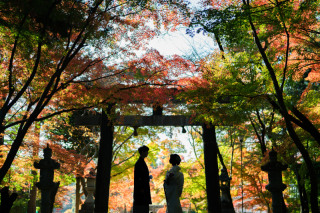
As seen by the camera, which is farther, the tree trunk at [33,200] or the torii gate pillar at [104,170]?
the tree trunk at [33,200]

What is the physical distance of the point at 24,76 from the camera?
24.2 ft

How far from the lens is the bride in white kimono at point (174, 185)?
5594 mm

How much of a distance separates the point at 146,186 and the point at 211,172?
606 cm

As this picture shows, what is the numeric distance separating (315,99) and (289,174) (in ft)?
26.5

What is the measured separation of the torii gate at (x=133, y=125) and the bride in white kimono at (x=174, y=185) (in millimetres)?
4685

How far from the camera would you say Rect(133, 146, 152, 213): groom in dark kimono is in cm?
494

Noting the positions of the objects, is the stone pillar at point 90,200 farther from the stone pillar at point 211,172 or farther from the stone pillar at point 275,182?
the stone pillar at point 275,182

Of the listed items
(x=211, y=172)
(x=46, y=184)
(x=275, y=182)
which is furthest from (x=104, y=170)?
(x=275, y=182)

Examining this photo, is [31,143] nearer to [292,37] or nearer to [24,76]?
[24,76]

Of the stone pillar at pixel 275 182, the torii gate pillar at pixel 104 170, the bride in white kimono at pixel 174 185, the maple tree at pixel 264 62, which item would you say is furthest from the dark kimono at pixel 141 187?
the torii gate pillar at pixel 104 170

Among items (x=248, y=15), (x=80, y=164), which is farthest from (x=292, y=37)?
(x=80, y=164)

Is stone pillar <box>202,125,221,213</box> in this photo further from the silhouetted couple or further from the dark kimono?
the dark kimono

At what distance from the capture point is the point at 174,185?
5715 mm

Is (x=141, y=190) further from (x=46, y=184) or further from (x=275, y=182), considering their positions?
(x=275, y=182)
